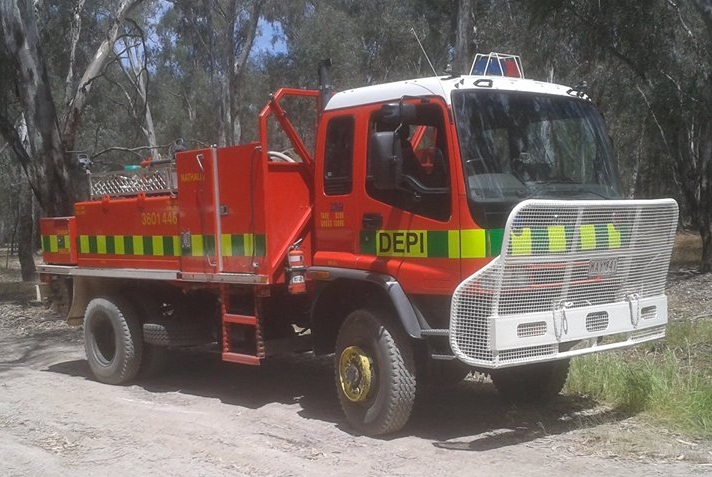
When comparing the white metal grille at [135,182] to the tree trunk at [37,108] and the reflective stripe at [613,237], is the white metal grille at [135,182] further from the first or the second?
the tree trunk at [37,108]

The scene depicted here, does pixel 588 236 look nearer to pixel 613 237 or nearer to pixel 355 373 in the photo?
pixel 613 237

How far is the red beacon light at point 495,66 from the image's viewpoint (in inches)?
282

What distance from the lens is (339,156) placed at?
730 cm

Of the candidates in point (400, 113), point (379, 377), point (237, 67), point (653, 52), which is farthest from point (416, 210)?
point (237, 67)

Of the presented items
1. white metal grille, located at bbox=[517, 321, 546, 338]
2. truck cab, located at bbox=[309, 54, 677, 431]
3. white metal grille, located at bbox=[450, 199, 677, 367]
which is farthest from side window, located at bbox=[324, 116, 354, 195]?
white metal grille, located at bbox=[517, 321, 546, 338]

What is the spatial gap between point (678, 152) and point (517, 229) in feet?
54.5

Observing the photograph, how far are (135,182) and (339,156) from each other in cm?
312

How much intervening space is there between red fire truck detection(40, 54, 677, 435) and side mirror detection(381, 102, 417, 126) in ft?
0.06

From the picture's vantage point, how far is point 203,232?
8.27 m

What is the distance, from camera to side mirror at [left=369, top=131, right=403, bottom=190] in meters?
6.37

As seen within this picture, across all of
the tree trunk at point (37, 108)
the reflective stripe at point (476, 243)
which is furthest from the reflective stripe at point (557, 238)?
the tree trunk at point (37, 108)

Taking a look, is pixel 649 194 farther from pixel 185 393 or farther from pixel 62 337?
pixel 185 393

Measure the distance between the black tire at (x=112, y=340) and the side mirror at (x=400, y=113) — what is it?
437 cm

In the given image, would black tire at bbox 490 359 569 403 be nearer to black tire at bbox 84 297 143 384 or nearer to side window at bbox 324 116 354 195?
side window at bbox 324 116 354 195
